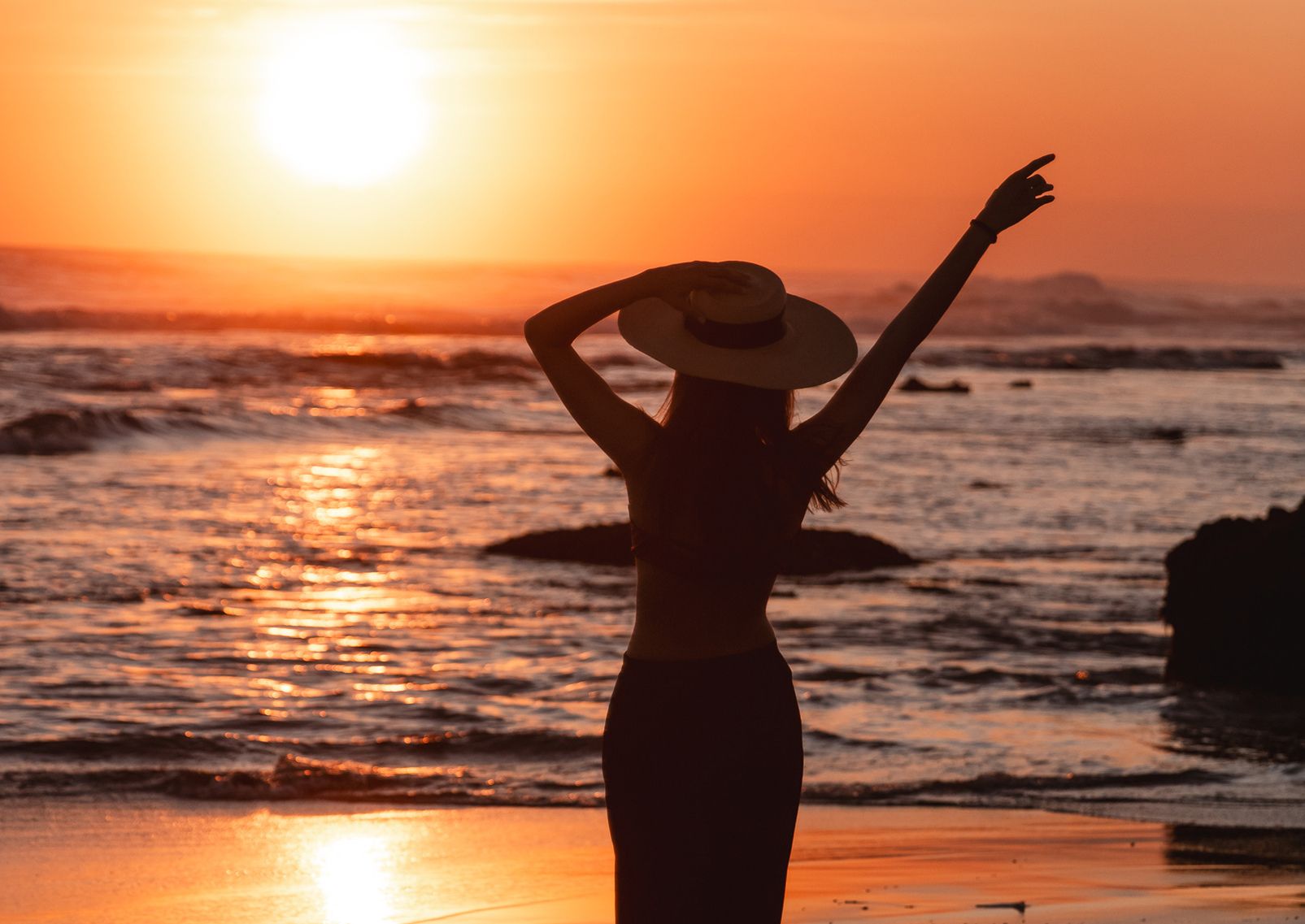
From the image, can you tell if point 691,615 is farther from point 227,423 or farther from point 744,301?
point 227,423

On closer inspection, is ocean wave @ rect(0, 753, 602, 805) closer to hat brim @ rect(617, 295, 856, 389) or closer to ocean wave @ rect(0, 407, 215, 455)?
hat brim @ rect(617, 295, 856, 389)

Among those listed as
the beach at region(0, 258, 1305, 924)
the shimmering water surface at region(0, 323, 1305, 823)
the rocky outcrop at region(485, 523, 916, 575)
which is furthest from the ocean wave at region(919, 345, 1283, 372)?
the rocky outcrop at region(485, 523, 916, 575)

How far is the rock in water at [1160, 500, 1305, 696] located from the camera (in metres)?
8.62

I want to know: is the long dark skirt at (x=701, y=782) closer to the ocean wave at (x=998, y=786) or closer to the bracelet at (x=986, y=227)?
the bracelet at (x=986, y=227)

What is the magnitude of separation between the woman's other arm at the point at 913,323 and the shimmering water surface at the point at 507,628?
13.7 feet

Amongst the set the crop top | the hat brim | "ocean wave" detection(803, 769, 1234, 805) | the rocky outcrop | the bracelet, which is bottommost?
"ocean wave" detection(803, 769, 1234, 805)

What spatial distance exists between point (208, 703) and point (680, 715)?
19.1 feet

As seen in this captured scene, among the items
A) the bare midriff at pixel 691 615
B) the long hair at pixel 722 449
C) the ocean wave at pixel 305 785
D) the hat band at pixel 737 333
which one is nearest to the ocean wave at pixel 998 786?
the ocean wave at pixel 305 785

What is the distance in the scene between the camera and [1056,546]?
14828mm

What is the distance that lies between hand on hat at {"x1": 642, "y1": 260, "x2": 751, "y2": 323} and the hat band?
0.22ft

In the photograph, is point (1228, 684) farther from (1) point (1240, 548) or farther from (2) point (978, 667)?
(2) point (978, 667)

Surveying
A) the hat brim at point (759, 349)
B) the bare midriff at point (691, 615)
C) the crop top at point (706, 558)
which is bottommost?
the bare midriff at point (691, 615)

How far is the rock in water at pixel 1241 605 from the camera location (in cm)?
862

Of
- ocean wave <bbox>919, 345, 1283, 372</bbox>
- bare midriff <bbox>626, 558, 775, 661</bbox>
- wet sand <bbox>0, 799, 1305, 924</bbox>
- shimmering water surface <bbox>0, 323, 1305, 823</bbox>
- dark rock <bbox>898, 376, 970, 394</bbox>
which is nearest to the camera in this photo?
bare midriff <bbox>626, 558, 775, 661</bbox>
